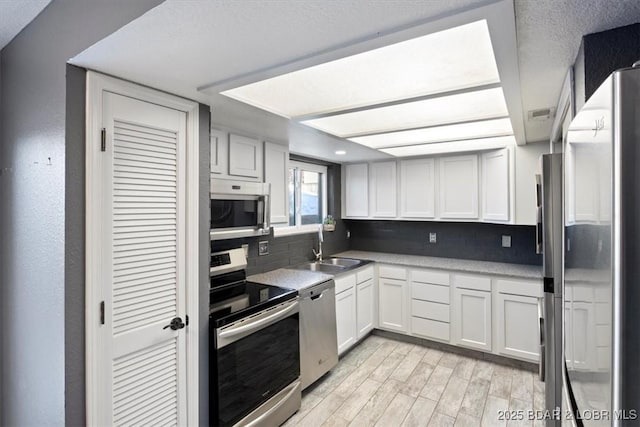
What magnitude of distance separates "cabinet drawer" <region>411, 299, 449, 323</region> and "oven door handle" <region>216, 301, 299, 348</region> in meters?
1.73

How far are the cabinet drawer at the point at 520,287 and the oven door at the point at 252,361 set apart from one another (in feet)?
6.55

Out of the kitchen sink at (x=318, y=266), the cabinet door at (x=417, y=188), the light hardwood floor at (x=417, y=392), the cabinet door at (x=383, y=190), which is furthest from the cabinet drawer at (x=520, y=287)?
the kitchen sink at (x=318, y=266)

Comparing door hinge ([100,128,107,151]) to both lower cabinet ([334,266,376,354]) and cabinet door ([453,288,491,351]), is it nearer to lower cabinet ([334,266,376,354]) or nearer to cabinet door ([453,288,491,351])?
lower cabinet ([334,266,376,354])

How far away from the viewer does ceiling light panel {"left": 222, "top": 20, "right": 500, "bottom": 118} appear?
125 cm

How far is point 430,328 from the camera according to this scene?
11.2 feet

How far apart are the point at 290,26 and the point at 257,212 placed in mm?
1624

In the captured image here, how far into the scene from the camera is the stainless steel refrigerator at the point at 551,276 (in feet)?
5.78

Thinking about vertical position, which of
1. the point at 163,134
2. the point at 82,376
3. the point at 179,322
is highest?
the point at 163,134

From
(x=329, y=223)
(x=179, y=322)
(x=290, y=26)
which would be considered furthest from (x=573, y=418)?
(x=329, y=223)

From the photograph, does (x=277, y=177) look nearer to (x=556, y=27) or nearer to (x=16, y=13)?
(x=16, y=13)

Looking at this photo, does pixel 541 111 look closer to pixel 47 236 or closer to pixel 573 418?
pixel 573 418

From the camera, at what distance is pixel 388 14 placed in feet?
3.21

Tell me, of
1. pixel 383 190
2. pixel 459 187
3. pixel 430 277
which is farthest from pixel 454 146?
pixel 430 277

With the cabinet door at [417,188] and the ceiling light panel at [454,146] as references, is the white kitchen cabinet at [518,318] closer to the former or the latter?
the cabinet door at [417,188]
